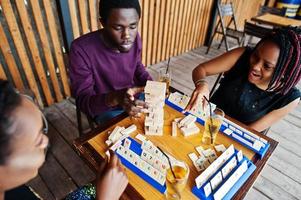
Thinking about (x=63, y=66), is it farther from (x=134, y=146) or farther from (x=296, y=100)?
(x=296, y=100)

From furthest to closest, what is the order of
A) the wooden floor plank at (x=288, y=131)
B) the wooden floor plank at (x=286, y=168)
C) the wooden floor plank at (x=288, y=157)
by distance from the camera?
the wooden floor plank at (x=288, y=131), the wooden floor plank at (x=288, y=157), the wooden floor plank at (x=286, y=168)

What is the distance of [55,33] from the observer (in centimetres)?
223

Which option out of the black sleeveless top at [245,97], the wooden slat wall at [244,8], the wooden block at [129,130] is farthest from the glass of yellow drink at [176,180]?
the wooden slat wall at [244,8]

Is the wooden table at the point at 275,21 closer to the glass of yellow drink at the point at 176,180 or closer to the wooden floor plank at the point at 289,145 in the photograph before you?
the wooden floor plank at the point at 289,145

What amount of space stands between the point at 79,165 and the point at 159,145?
1.17m

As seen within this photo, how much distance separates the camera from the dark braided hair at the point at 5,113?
51cm

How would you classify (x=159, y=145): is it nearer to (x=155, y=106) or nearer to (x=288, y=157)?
(x=155, y=106)

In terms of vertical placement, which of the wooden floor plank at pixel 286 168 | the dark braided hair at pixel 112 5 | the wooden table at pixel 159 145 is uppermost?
the dark braided hair at pixel 112 5

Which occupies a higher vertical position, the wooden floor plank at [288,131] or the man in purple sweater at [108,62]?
the man in purple sweater at [108,62]

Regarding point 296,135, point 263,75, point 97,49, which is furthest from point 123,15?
point 296,135

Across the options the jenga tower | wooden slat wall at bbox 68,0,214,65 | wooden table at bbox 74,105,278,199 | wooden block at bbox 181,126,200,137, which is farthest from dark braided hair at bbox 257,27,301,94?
wooden slat wall at bbox 68,0,214,65

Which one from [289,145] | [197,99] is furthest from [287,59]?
[289,145]

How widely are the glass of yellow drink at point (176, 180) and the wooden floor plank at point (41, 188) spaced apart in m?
1.24

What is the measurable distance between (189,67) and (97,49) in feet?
8.57
